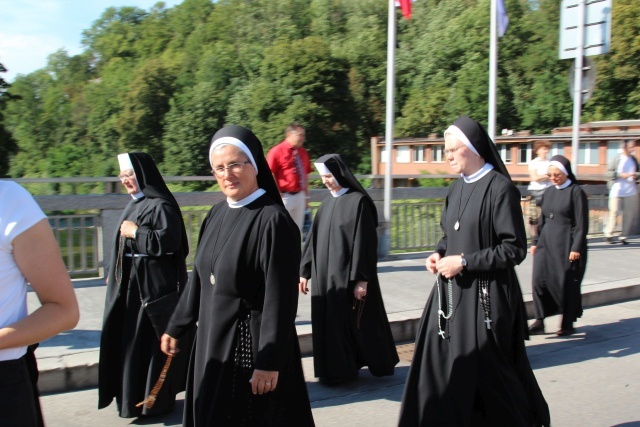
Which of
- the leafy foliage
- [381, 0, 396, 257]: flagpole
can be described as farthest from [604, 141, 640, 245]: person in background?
the leafy foliage

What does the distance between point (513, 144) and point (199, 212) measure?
39466mm

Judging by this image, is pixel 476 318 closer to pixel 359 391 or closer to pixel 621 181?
pixel 359 391

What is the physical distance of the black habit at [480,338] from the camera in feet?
13.5

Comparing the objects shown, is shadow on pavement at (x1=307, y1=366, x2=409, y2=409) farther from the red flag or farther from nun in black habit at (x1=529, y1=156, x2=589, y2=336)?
the red flag

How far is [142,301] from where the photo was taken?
4.92 meters

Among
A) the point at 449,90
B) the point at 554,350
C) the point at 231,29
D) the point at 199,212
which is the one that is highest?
the point at 231,29

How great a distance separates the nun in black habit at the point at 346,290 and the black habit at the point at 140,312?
133cm

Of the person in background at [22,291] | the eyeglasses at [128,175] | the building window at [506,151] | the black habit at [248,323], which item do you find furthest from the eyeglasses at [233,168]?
the building window at [506,151]

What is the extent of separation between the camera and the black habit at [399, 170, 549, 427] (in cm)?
412

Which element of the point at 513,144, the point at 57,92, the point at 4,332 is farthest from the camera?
the point at 57,92

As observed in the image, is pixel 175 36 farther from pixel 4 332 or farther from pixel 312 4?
pixel 4 332

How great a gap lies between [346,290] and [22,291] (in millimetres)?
3742

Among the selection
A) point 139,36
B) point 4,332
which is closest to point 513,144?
point 4,332

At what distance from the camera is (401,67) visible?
192ft
